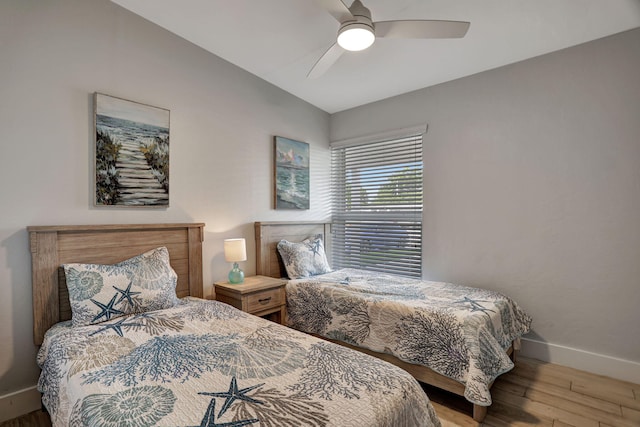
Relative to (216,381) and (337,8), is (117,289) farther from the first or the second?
(337,8)

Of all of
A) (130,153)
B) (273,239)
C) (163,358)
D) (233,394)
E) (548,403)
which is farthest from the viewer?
(273,239)

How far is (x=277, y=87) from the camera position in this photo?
338cm

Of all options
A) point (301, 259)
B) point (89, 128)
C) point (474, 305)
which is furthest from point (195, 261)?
point (474, 305)

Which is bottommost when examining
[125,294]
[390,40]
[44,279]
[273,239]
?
[125,294]

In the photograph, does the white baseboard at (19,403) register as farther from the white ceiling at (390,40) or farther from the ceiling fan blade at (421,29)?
the ceiling fan blade at (421,29)

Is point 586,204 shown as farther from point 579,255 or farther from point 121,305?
point 121,305

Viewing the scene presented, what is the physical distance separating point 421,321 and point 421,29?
1.84 meters

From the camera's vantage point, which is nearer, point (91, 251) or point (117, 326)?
point (117, 326)

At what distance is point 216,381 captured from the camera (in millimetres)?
1209

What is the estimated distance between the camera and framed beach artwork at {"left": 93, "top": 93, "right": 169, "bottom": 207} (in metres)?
2.14

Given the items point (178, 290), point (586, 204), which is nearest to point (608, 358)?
point (586, 204)

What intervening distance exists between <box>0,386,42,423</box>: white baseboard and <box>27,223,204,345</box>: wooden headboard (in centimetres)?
30

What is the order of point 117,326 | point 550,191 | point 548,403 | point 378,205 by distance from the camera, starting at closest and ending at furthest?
point 117,326
point 548,403
point 550,191
point 378,205

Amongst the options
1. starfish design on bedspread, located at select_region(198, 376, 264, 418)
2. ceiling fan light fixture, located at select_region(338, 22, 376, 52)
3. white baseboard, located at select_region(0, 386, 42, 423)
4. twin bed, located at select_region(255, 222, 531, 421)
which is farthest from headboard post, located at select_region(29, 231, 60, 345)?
ceiling fan light fixture, located at select_region(338, 22, 376, 52)
